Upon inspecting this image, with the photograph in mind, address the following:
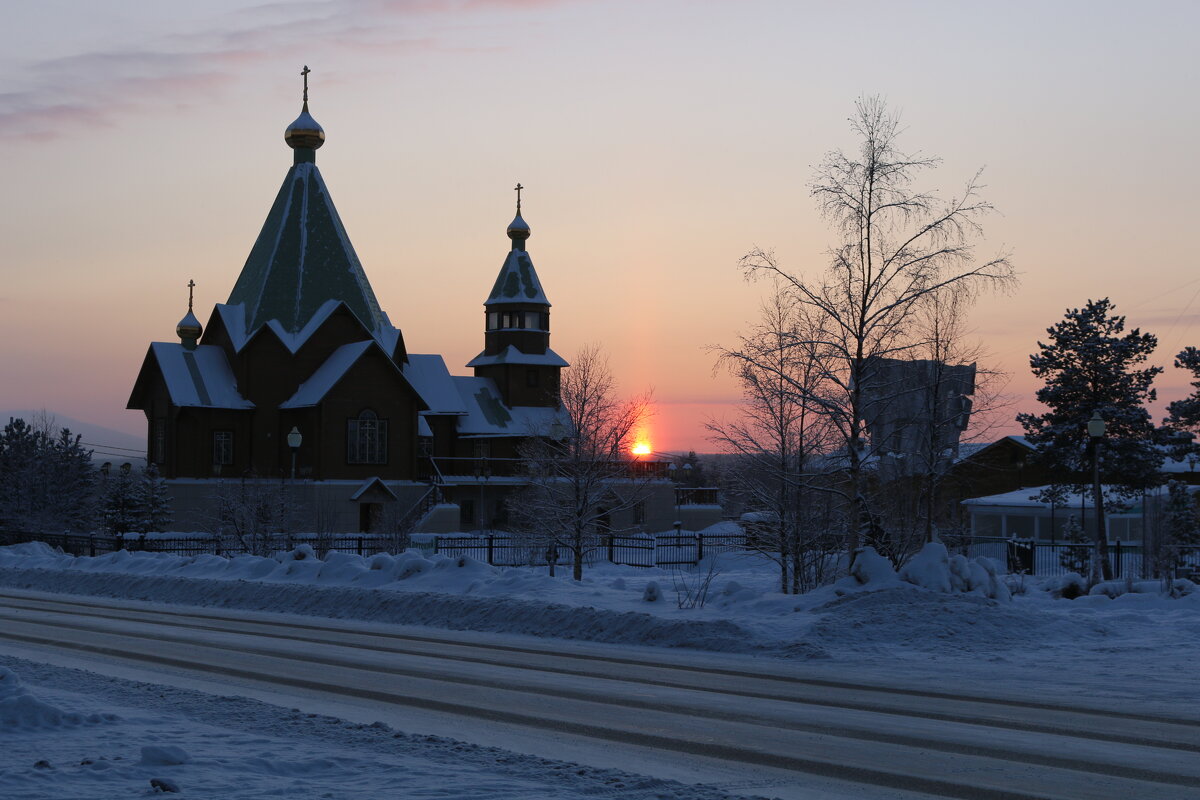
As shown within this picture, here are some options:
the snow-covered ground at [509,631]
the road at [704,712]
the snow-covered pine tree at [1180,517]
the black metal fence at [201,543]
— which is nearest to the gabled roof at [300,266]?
the black metal fence at [201,543]

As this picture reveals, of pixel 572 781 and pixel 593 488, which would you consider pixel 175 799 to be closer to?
pixel 572 781

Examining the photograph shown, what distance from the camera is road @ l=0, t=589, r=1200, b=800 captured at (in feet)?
28.6

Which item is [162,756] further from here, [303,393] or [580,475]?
[303,393]

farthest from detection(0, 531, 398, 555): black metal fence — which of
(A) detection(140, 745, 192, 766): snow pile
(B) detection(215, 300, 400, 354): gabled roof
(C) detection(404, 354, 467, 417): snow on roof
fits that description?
(A) detection(140, 745, 192, 766): snow pile

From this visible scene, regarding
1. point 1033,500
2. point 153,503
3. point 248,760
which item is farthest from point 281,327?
point 248,760

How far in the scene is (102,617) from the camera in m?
20.4

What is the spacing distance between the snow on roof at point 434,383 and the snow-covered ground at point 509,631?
35662 mm

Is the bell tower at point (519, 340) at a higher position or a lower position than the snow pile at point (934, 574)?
higher

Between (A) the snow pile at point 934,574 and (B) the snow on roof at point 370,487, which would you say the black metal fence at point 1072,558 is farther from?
(B) the snow on roof at point 370,487

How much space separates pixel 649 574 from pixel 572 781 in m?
28.7

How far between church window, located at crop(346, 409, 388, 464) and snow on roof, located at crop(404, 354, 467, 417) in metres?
6.43

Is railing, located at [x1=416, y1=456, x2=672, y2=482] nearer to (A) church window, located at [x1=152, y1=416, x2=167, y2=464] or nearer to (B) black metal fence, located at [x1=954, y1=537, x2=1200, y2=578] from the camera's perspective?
(A) church window, located at [x1=152, y1=416, x2=167, y2=464]

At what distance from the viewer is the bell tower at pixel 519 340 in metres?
71.2

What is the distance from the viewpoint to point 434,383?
67125mm
